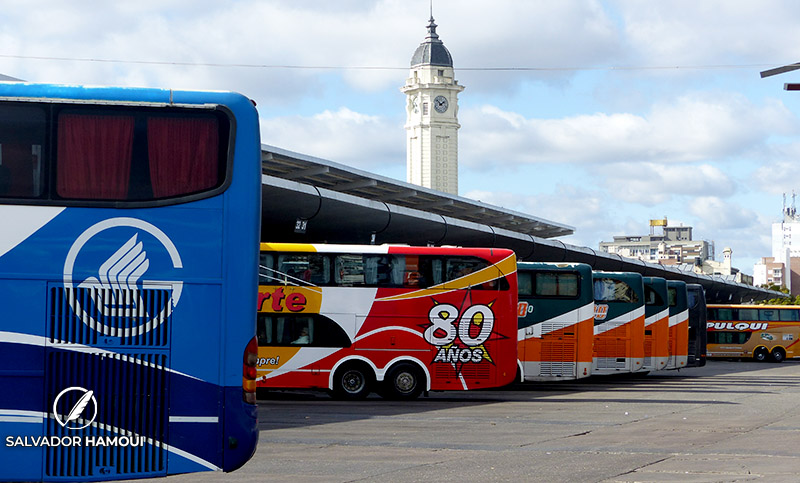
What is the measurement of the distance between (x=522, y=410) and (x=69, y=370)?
14.9 m

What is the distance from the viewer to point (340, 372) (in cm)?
2472

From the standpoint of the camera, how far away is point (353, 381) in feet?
81.1

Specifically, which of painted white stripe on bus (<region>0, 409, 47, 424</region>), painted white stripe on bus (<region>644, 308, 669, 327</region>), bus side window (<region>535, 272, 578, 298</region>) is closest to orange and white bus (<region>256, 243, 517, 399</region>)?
bus side window (<region>535, 272, 578, 298</region>)

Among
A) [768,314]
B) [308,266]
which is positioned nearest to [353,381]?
[308,266]

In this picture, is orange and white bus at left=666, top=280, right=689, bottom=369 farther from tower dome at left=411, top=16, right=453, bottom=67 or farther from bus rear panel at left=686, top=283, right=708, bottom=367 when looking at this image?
tower dome at left=411, top=16, right=453, bottom=67

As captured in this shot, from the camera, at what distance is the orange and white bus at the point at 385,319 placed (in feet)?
80.0

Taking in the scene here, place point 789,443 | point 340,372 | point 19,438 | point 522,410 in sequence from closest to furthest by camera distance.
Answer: point 19,438 → point 789,443 → point 522,410 → point 340,372

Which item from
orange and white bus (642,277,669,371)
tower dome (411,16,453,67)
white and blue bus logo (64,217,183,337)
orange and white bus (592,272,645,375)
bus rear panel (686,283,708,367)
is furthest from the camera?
tower dome (411,16,453,67)

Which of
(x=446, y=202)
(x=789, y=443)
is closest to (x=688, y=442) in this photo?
(x=789, y=443)

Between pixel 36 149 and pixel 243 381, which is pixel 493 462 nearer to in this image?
pixel 243 381

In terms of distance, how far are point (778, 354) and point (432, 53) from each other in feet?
451

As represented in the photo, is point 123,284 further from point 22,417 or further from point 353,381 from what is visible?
point 353,381

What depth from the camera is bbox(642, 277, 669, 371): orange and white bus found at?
3566cm

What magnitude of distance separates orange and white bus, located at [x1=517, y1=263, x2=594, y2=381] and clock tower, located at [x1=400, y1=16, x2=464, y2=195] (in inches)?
5889
